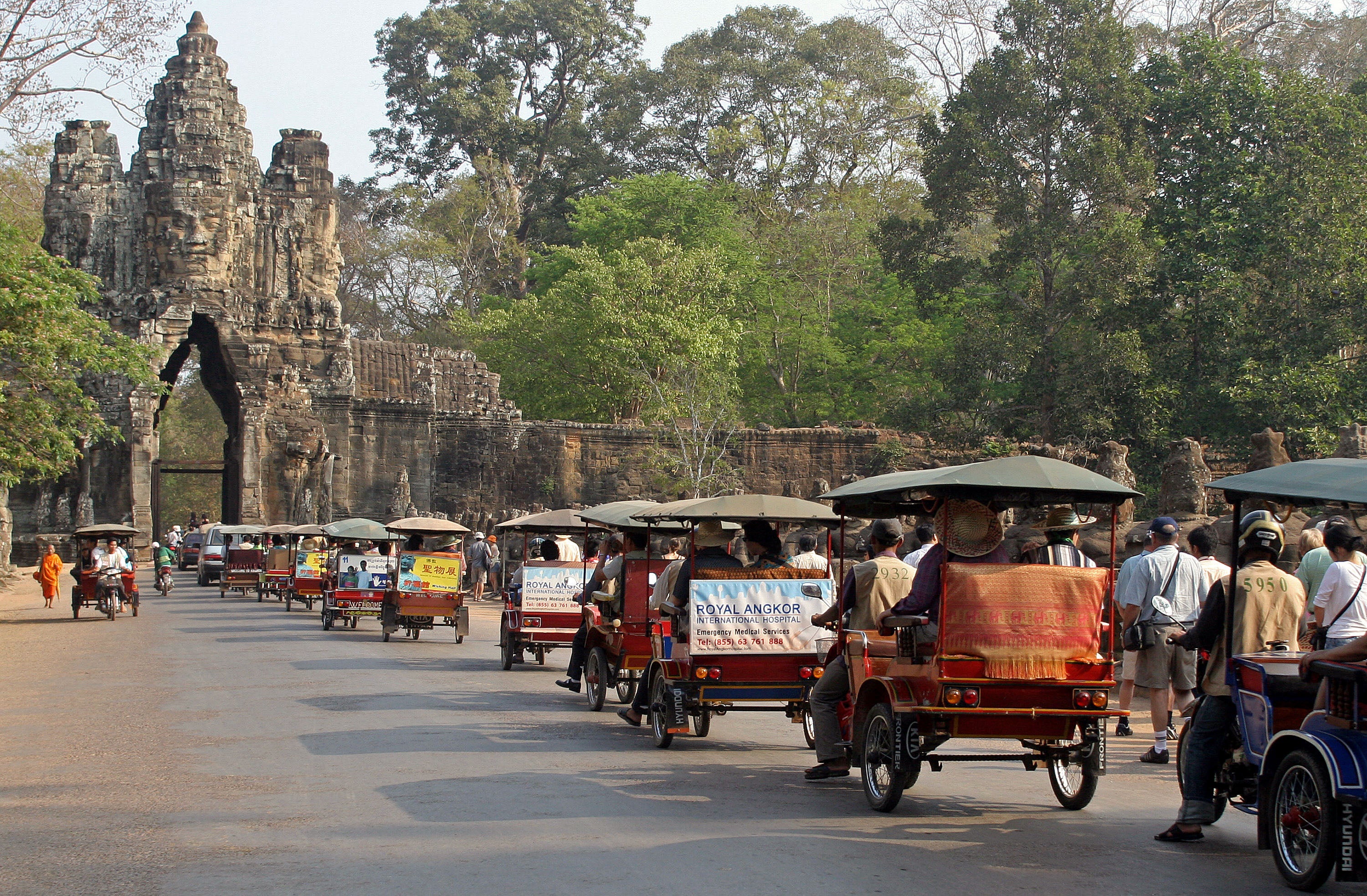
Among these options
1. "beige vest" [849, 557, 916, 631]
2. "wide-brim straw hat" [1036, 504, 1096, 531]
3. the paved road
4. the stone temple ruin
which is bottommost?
the paved road

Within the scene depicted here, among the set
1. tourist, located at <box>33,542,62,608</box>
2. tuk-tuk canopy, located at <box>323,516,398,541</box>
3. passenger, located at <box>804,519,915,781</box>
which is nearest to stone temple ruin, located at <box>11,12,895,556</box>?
tourist, located at <box>33,542,62,608</box>

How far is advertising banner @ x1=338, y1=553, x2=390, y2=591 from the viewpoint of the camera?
74.0 feet

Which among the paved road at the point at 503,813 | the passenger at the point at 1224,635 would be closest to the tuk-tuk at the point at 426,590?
the paved road at the point at 503,813

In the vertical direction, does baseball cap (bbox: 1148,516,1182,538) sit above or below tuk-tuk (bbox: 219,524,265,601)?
above

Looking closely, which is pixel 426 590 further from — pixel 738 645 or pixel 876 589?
pixel 876 589

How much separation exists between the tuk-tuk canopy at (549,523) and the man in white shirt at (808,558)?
351 centimetres

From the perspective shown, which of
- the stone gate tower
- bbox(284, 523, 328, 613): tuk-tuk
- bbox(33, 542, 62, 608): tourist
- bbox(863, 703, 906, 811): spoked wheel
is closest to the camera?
bbox(863, 703, 906, 811): spoked wheel

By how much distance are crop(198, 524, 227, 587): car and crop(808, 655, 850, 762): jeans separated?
3353 cm

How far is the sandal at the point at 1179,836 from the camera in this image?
22.3ft

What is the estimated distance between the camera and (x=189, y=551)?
162ft

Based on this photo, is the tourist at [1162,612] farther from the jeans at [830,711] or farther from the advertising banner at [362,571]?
the advertising banner at [362,571]

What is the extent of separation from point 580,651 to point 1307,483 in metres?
8.19

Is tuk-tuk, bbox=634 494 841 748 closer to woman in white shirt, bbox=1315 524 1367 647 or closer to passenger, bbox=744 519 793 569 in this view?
passenger, bbox=744 519 793 569

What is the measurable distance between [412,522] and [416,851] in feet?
50.0
